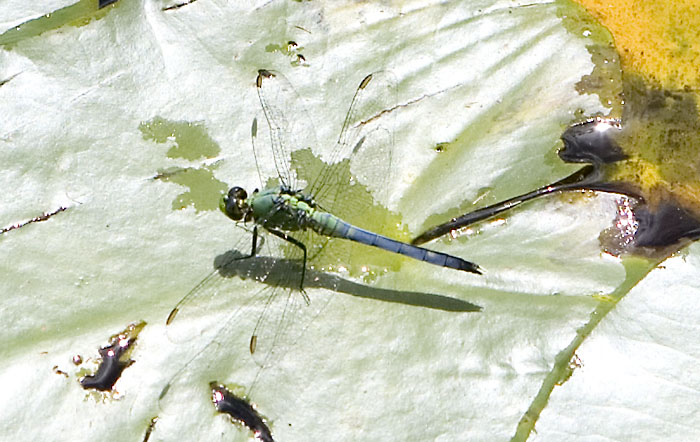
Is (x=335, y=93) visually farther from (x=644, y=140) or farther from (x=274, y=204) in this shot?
(x=644, y=140)

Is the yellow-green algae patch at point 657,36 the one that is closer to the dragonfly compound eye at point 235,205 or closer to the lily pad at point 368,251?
the lily pad at point 368,251

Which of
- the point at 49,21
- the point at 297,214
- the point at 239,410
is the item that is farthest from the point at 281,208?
the point at 49,21

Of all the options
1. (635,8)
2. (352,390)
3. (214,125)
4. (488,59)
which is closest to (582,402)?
(352,390)

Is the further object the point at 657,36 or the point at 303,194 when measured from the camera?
the point at 657,36

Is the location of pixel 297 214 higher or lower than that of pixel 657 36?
lower

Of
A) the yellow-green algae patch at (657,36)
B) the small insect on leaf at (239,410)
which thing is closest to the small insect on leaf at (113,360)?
the small insect on leaf at (239,410)

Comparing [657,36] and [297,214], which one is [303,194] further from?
[657,36]

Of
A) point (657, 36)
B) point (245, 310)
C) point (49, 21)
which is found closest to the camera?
point (245, 310)

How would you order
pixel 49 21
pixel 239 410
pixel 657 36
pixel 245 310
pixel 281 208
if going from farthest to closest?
pixel 49 21 < pixel 657 36 < pixel 281 208 < pixel 245 310 < pixel 239 410
